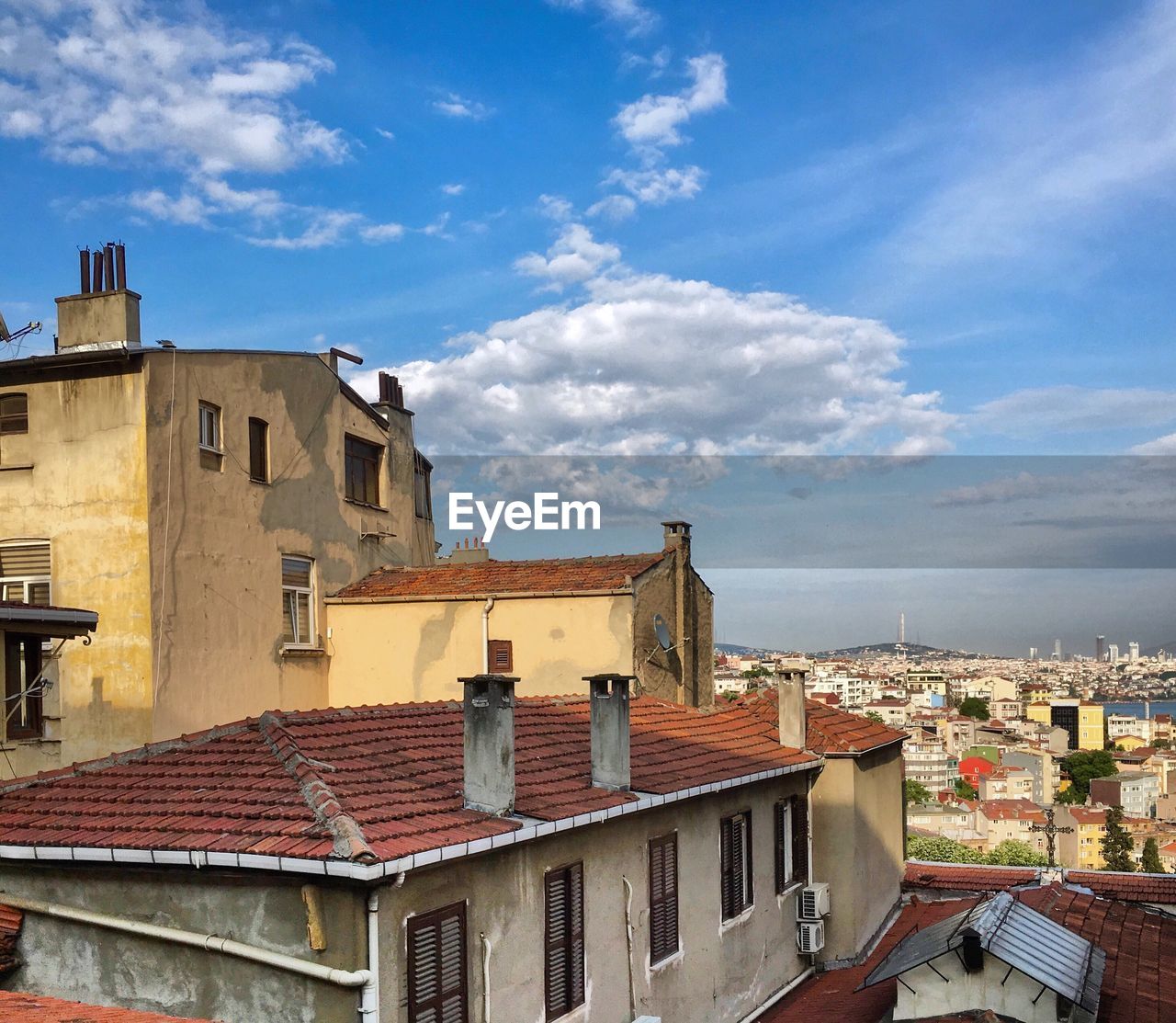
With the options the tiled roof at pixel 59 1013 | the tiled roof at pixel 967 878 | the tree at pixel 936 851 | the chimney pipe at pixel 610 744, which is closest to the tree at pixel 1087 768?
the tree at pixel 936 851

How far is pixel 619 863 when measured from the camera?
1162cm

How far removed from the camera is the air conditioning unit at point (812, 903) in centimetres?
1692

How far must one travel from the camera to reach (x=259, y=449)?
790 inches

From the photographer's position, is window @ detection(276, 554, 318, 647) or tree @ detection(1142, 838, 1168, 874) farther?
tree @ detection(1142, 838, 1168, 874)

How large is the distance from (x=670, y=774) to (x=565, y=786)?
219 cm

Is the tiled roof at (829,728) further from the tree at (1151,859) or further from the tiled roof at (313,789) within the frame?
the tree at (1151,859)

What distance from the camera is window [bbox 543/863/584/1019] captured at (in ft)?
33.8

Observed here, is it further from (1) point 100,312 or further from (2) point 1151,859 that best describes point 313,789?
(2) point 1151,859

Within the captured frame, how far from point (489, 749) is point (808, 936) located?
30.4 ft

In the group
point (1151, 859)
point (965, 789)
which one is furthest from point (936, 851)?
point (965, 789)

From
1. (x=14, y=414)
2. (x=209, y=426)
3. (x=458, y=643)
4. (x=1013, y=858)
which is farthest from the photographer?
(x=1013, y=858)

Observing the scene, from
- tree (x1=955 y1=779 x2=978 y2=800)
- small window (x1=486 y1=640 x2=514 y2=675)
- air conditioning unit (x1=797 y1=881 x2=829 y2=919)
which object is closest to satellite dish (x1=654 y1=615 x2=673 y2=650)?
small window (x1=486 y1=640 x2=514 y2=675)

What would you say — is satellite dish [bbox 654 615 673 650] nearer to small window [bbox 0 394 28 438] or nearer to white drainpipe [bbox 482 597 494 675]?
white drainpipe [bbox 482 597 494 675]

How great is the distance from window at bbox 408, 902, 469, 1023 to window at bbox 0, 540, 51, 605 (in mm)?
11173
